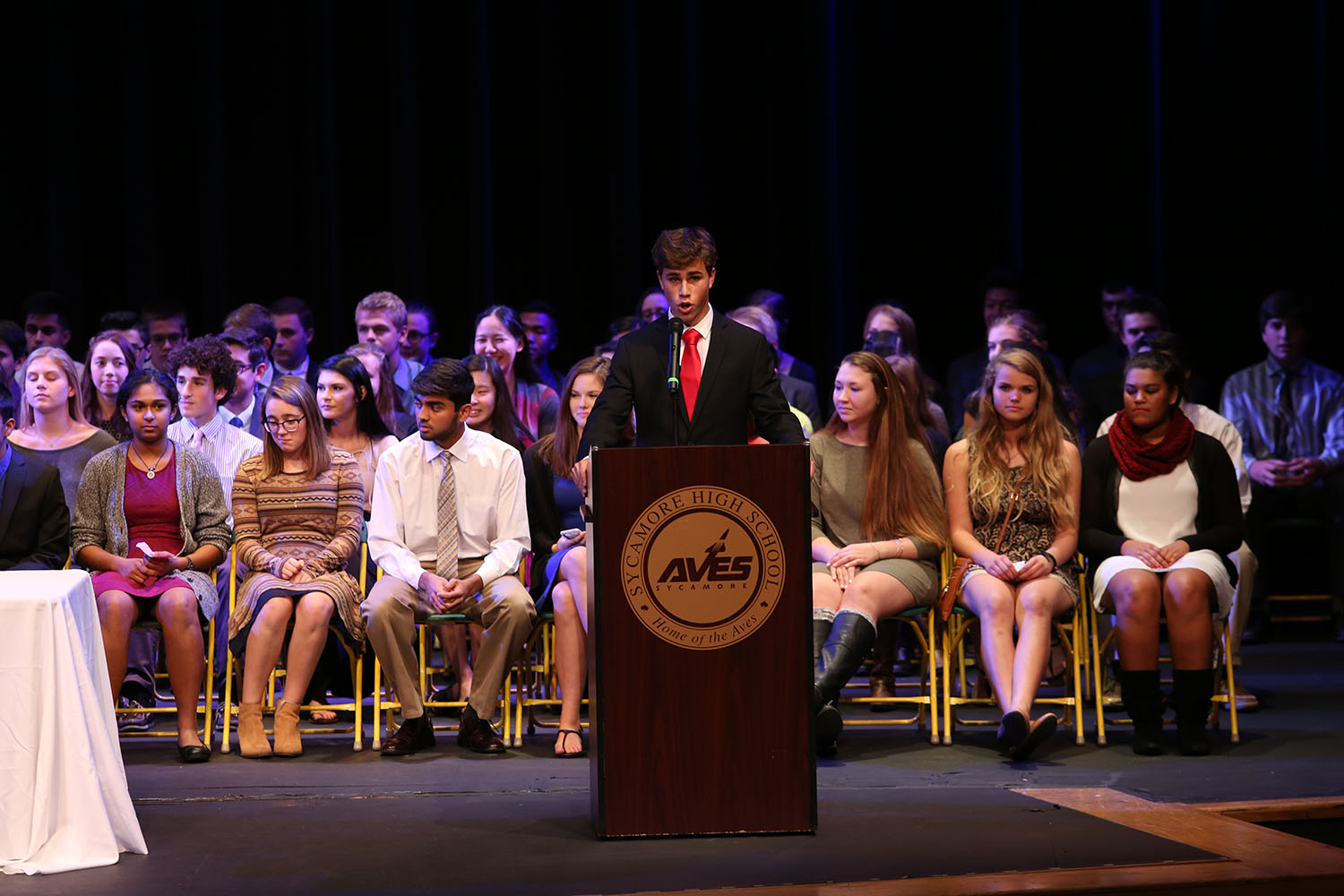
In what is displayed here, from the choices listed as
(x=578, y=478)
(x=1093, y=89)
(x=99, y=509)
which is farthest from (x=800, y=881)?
(x=1093, y=89)

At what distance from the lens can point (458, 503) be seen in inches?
188

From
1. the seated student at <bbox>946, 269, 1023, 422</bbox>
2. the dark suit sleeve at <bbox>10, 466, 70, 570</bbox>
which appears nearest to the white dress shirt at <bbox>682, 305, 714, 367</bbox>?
the dark suit sleeve at <bbox>10, 466, 70, 570</bbox>

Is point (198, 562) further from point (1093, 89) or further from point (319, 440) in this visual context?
point (1093, 89)

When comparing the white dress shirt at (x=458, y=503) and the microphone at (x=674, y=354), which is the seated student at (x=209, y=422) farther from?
the microphone at (x=674, y=354)

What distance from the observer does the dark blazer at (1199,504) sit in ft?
15.2

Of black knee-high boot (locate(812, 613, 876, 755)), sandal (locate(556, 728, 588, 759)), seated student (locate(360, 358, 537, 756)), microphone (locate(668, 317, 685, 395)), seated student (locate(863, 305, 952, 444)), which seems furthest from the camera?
seated student (locate(863, 305, 952, 444))

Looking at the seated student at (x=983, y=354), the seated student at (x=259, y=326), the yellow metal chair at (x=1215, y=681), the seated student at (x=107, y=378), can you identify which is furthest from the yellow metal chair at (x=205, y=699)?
the seated student at (x=983, y=354)

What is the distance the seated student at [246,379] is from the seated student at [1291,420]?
4.04 meters

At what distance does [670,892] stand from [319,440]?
2.60 meters

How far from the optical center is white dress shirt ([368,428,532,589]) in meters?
4.75

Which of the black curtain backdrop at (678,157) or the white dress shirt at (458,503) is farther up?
the black curtain backdrop at (678,157)

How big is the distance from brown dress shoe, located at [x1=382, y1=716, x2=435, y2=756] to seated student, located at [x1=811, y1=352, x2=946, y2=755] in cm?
124

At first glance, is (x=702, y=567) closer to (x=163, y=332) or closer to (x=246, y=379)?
(x=246, y=379)

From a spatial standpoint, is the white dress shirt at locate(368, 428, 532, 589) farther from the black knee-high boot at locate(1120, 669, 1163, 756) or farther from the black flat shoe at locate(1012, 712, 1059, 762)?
the black knee-high boot at locate(1120, 669, 1163, 756)
